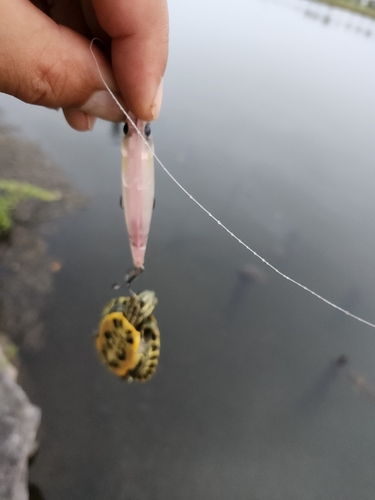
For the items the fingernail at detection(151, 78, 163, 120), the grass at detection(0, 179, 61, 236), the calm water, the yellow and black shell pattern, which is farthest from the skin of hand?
the grass at detection(0, 179, 61, 236)

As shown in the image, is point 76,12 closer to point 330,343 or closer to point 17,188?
point 330,343

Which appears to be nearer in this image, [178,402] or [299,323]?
[178,402]

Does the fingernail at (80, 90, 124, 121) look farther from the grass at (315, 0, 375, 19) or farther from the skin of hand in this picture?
the grass at (315, 0, 375, 19)

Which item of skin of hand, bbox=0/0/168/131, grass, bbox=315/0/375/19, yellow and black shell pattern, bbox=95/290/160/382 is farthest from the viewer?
grass, bbox=315/0/375/19

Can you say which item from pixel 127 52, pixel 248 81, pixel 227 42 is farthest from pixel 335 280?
pixel 227 42

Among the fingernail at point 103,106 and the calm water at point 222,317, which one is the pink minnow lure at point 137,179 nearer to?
the fingernail at point 103,106

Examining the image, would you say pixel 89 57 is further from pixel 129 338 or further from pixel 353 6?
pixel 353 6
